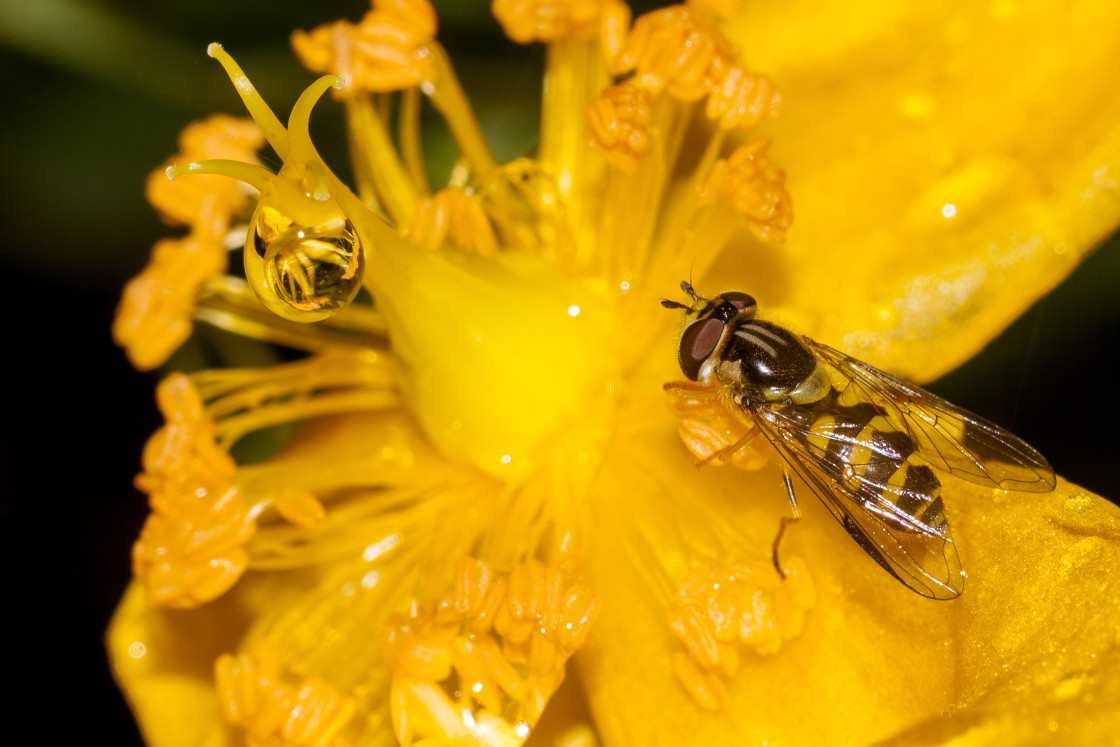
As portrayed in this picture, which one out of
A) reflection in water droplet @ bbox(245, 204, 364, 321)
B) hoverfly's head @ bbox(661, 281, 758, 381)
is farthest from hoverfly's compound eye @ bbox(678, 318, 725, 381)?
reflection in water droplet @ bbox(245, 204, 364, 321)

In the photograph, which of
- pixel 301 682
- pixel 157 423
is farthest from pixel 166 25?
pixel 301 682

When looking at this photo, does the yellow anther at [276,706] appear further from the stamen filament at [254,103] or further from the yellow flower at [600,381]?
the stamen filament at [254,103]

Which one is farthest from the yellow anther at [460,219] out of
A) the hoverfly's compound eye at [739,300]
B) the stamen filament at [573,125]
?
the hoverfly's compound eye at [739,300]

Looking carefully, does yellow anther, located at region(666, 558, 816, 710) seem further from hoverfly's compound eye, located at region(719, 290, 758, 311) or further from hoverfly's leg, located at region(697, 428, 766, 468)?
hoverfly's compound eye, located at region(719, 290, 758, 311)

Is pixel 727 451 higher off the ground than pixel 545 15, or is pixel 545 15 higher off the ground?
pixel 545 15

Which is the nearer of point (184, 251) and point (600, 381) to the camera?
point (600, 381)

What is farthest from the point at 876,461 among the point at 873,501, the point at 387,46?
the point at 387,46

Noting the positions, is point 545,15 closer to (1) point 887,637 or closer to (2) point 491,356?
(2) point 491,356
